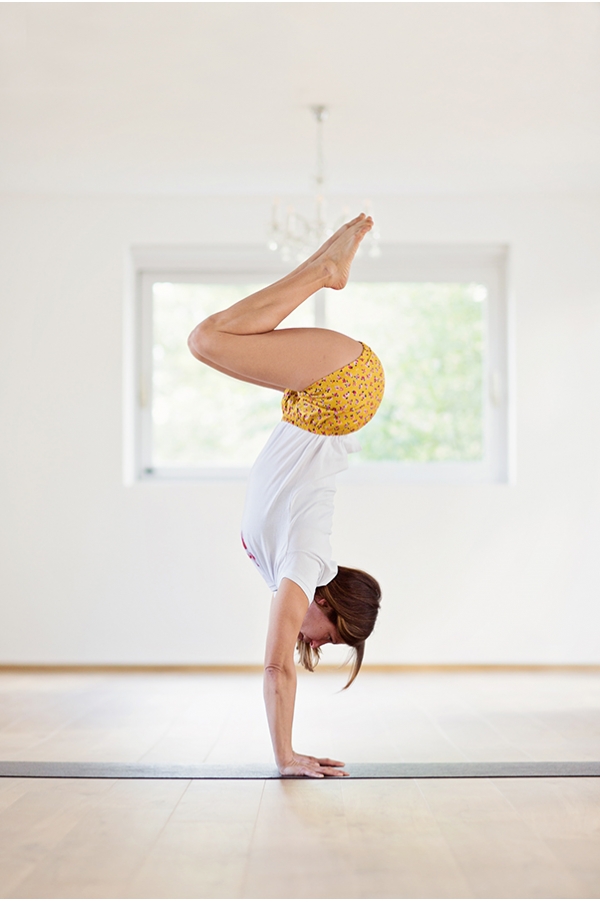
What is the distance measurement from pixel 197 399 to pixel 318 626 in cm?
292

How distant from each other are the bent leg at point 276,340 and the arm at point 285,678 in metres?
0.57

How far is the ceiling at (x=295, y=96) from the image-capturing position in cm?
325

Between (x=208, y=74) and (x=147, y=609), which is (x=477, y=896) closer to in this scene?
(x=208, y=74)

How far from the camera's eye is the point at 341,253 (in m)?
2.43

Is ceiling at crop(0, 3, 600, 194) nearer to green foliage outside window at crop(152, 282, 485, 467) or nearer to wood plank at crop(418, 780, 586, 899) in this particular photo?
green foliage outside window at crop(152, 282, 485, 467)

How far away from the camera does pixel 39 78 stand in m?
3.72

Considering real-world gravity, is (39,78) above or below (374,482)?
above

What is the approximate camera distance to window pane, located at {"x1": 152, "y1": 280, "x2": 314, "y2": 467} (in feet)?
17.7

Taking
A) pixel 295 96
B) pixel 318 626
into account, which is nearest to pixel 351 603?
pixel 318 626

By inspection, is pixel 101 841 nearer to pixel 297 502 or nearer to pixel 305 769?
pixel 305 769

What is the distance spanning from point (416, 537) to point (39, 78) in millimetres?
2983

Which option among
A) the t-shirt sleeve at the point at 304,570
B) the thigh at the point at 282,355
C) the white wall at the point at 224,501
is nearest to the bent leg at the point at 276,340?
the thigh at the point at 282,355

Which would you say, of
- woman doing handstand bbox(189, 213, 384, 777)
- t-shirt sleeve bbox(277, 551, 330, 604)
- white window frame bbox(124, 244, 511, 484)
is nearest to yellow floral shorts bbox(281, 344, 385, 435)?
woman doing handstand bbox(189, 213, 384, 777)

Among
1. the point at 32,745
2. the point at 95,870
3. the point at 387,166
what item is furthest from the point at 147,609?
the point at 95,870
